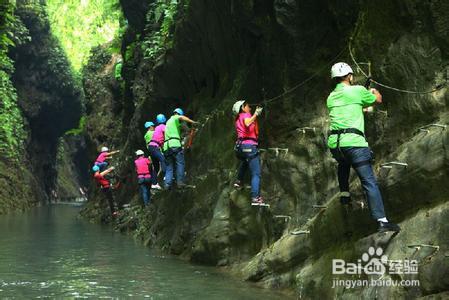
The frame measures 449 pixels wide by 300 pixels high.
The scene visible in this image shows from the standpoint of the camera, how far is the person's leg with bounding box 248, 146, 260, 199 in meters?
11.4

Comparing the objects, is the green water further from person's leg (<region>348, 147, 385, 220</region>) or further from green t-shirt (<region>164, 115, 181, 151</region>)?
green t-shirt (<region>164, 115, 181, 151</region>)

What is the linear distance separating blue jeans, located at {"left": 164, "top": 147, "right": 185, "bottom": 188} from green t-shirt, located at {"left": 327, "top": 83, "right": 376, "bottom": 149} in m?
8.27

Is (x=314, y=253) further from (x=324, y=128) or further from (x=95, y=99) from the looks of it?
(x=95, y=99)

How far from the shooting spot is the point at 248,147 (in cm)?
1183

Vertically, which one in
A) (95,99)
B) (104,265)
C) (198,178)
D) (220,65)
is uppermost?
(95,99)

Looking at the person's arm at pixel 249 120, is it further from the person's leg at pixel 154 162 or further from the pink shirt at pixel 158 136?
the person's leg at pixel 154 162

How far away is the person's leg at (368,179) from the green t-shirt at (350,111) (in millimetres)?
126

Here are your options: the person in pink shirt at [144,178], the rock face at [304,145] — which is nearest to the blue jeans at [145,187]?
the person in pink shirt at [144,178]

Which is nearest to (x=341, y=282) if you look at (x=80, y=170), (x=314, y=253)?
(x=314, y=253)

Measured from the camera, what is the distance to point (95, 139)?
116ft

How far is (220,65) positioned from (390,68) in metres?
8.92

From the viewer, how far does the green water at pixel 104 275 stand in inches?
356

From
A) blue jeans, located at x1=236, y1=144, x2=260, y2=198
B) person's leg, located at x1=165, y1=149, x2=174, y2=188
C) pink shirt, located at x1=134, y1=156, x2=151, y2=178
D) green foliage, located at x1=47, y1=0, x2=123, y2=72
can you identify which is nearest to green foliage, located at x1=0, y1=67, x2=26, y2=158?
pink shirt, located at x1=134, y1=156, x2=151, y2=178

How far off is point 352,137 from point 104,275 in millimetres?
5536
